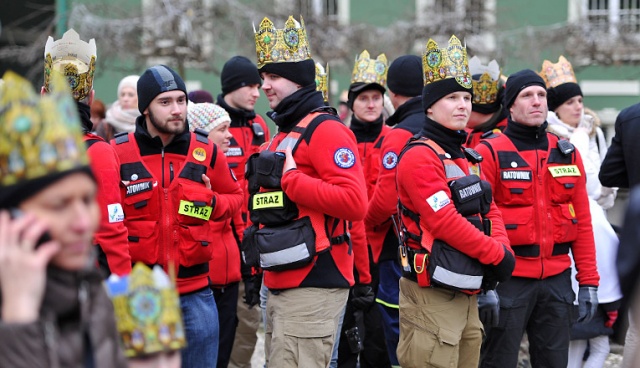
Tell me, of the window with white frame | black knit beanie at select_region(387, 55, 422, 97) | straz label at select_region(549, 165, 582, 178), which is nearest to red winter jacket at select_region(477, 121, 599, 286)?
straz label at select_region(549, 165, 582, 178)

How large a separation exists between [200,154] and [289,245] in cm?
90

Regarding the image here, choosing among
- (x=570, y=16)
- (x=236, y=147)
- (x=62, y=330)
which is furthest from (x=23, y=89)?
(x=570, y=16)

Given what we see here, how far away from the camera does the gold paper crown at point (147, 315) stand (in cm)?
267

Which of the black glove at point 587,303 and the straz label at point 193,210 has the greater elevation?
the straz label at point 193,210

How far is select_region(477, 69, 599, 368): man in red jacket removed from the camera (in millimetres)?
6242

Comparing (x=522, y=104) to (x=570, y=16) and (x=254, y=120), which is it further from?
(x=570, y=16)

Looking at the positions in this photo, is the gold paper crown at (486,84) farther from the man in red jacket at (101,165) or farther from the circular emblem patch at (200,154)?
the man in red jacket at (101,165)

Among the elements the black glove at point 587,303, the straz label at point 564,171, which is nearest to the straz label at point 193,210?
the straz label at point 564,171

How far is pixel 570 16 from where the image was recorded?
878 inches

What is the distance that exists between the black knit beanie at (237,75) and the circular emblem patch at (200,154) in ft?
8.38

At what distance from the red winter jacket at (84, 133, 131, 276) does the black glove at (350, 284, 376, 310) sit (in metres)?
1.81

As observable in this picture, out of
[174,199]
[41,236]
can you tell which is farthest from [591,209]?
[41,236]

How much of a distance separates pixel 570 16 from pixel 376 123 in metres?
15.4

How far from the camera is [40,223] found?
2.47m
